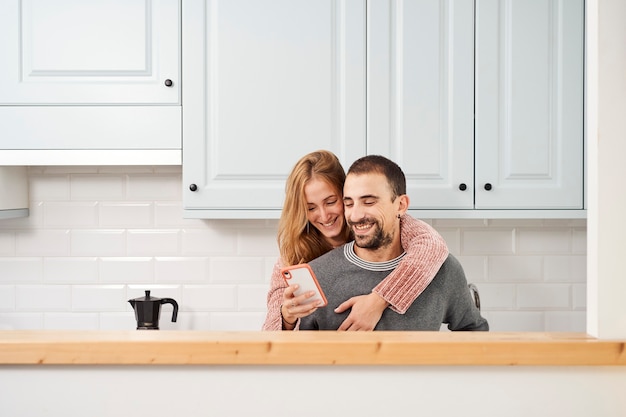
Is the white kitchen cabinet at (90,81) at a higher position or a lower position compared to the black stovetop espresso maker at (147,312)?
higher

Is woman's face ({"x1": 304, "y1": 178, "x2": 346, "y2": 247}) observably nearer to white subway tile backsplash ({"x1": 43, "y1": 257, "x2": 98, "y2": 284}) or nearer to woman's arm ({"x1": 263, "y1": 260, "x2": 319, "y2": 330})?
woman's arm ({"x1": 263, "y1": 260, "x2": 319, "y2": 330})

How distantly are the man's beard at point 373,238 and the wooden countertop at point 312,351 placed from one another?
0.74m

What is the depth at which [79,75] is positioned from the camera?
216 centimetres

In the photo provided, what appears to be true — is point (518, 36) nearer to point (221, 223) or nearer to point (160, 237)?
point (221, 223)

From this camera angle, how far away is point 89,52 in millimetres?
2145

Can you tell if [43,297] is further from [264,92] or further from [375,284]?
[375,284]

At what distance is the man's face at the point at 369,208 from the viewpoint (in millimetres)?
1647

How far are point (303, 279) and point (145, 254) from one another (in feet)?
4.06

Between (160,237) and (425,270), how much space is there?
1231mm

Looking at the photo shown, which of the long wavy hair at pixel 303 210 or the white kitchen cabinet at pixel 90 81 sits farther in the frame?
the white kitchen cabinet at pixel 90 81

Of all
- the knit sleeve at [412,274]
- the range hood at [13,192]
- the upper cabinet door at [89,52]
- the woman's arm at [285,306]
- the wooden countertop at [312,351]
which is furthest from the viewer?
the range hood at [13,192]

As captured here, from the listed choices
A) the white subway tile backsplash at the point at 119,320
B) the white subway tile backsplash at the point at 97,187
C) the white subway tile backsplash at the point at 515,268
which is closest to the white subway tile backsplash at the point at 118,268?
the white subway tile backsplash at the point at 119,320

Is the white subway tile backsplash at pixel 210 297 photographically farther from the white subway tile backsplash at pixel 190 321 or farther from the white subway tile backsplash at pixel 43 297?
the white subway tile backsplash at pixel 43 297

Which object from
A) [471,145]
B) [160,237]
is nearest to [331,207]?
[471,145]
